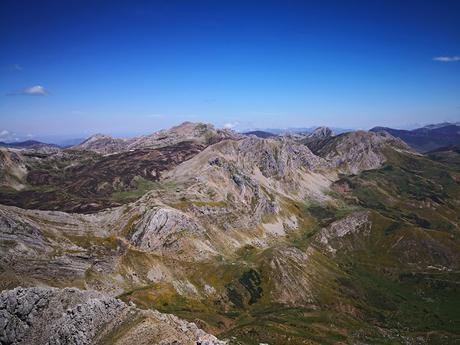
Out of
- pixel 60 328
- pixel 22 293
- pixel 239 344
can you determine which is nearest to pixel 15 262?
pixel 22 293

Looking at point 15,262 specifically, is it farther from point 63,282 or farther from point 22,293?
point 22,293

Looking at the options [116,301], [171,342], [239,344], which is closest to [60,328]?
[116,301]

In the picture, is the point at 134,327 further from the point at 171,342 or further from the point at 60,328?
the point at 60,328

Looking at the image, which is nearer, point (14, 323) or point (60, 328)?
point (60, 328)

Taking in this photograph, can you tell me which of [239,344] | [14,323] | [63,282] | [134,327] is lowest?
[239,344]

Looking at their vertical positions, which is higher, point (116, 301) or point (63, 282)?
point (116, 301)

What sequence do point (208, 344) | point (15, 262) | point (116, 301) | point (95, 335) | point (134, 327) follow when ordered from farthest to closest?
1. point (15, 262)
2. point (116, 301)
3. point (95, 335)
4. point (134, 327)
5. point (208, 344)

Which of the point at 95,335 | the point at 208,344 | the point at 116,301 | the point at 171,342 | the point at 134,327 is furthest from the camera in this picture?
the point at 116,301
